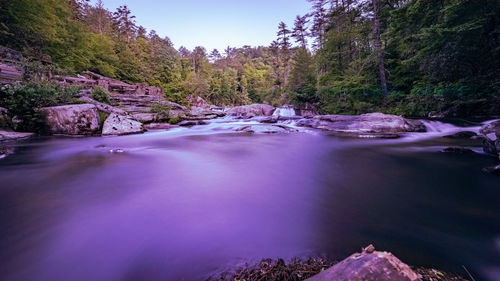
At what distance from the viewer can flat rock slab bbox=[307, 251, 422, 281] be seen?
87 centimetres

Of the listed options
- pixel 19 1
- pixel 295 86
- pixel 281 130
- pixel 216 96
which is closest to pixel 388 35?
pixel 295 86

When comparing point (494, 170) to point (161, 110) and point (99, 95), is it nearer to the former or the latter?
point (161, 110)

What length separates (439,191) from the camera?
276 centimetres

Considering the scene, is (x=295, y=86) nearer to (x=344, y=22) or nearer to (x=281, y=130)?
(x=344, y=22)

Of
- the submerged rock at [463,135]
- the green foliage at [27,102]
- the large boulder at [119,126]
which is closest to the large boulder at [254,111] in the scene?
the large boulder at [119,126]

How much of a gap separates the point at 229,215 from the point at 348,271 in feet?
5.02

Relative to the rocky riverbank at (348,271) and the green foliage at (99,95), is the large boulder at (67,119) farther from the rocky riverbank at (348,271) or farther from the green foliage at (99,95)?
the rocky riverbank at (348,271)

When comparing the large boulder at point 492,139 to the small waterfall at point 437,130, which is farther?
the small waterfall at point 437,130

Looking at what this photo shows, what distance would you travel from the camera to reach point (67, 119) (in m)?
8.27

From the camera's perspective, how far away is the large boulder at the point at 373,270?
2.87 feet

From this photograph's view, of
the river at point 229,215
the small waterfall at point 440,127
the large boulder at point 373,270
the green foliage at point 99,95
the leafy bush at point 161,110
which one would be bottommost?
the river at point 229,215

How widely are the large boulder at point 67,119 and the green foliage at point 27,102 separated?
1.12ft

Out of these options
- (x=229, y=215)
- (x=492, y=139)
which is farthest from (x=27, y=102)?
(x=492, y=139)

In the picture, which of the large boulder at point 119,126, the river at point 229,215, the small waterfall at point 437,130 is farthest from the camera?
the large boulder at point 119,126
